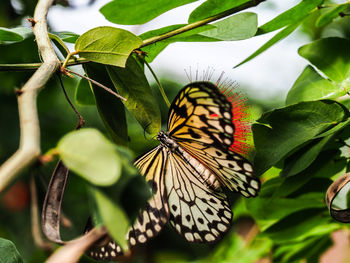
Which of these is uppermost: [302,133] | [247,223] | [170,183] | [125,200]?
[125,200]

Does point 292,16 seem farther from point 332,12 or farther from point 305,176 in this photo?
point 305,176

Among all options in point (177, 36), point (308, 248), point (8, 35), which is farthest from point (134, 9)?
point (308, 248)

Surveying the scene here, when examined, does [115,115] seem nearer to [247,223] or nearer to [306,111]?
[306,111]

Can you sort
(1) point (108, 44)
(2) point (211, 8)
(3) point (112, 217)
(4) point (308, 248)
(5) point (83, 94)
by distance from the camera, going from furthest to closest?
(4) point (308, 248), (5) point (83, 94), (2) point (211, 8), (1) point (108, 44), (3) point (112, 217)

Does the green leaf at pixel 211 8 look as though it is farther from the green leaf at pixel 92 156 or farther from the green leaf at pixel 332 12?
the green leaf at pixel 92 156

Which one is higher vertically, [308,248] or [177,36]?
[177,36]

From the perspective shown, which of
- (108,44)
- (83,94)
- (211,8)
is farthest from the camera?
(83,94)

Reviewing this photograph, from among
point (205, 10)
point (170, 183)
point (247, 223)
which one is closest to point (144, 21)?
point (205, 10)
